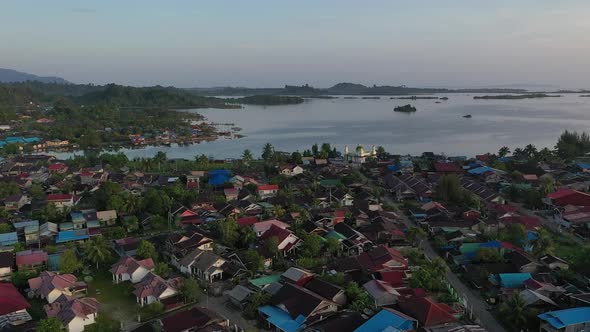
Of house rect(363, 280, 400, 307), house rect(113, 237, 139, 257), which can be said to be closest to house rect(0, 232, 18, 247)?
house rect(113, 237, 139, 257)

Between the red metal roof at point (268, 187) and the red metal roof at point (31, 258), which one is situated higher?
the red metal roof at point (268, 187)

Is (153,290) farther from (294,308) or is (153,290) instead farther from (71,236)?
(71,236)

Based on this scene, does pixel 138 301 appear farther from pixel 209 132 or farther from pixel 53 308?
pixel 209 132

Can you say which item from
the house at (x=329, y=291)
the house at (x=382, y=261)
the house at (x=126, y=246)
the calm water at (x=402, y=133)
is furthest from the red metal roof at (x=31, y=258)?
the calm water at (x=402, y=133)

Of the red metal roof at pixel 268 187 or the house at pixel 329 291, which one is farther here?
the red metal roof at pixel 268 187

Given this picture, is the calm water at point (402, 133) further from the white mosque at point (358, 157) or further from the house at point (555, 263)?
the house at point (555, 263)

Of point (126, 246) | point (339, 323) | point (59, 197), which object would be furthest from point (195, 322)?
point (59, 197)

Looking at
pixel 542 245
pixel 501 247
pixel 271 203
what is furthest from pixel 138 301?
pixel 542 245
